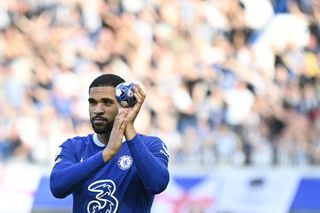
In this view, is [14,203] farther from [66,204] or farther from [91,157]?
[91,157]

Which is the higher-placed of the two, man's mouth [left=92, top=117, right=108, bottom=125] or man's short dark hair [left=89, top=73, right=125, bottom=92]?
man's short dark hair [left=89, top=73, right=125, bottom=92]

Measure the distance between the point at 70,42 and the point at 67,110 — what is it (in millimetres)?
1619

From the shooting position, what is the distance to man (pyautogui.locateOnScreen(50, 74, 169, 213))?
5.36 metres

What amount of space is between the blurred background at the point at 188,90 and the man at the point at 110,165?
6805 mm

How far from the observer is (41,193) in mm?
13625

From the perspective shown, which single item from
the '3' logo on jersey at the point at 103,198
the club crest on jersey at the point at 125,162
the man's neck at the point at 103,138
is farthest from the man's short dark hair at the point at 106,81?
the '3' logo on jersey at the point at 103,198

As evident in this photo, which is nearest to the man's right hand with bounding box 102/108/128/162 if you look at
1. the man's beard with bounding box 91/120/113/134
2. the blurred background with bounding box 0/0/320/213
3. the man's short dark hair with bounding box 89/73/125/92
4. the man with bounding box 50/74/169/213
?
the man with bounding box 50/74/169/213

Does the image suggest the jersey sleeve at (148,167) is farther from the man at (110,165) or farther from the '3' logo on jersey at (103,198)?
the '3' logo on jersey at (103,198)

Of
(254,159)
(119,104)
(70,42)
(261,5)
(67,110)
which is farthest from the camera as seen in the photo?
(70,42)

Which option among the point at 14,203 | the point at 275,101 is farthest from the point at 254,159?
the point at 14,203

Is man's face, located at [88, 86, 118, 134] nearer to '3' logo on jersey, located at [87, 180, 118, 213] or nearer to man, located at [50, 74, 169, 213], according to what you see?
man, located at [50, 74, 169, 213]

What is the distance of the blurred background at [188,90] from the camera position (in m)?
12.8

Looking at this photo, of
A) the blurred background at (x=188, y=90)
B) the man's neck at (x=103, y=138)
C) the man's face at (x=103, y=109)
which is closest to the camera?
the man's face at (x=103, y=109)

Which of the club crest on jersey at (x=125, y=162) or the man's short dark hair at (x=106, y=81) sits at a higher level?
the man's short dark hair at (x=106, y=81)
